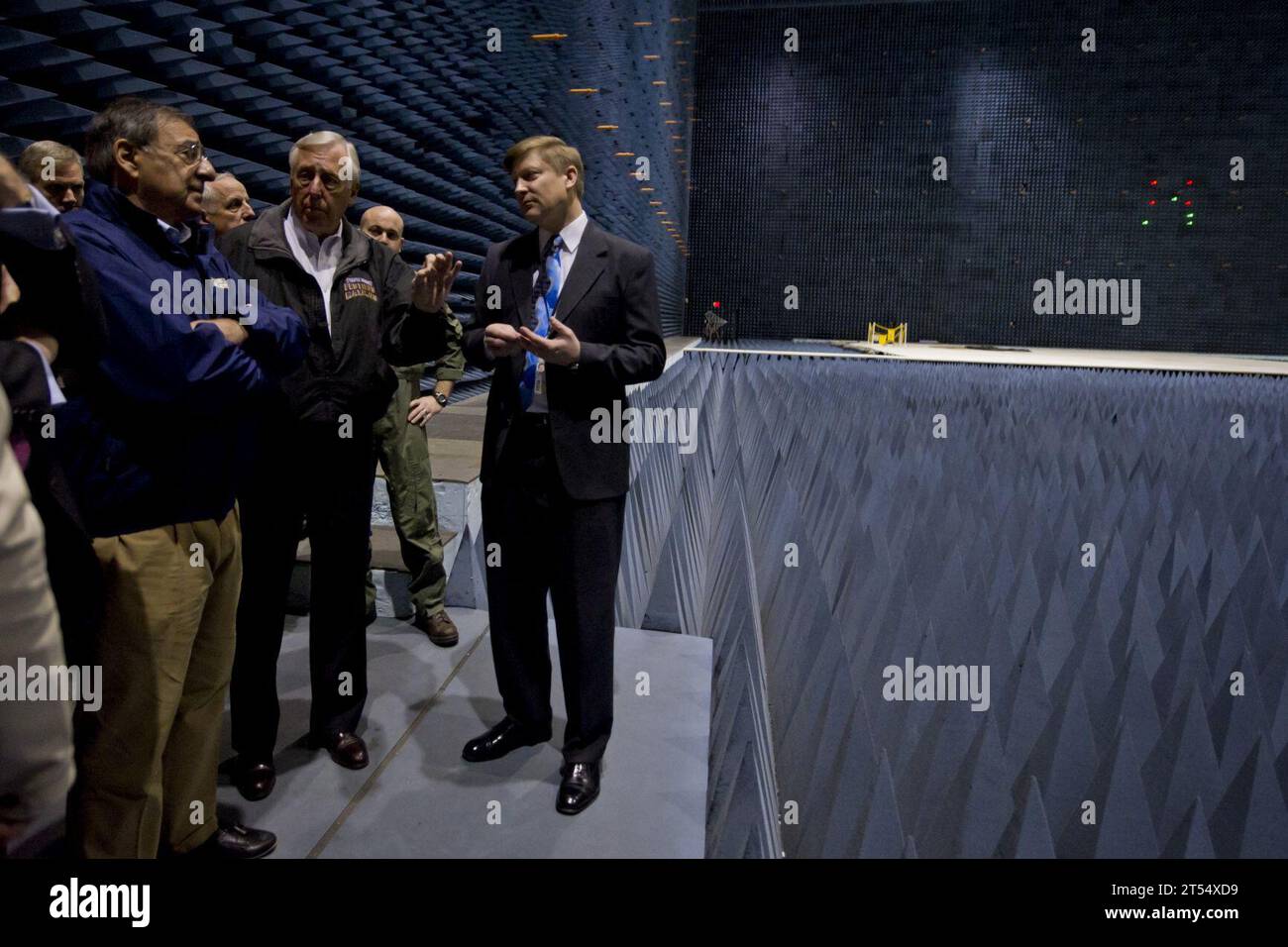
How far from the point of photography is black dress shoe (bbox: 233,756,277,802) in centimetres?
149

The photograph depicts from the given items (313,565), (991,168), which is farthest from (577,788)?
(991,168)

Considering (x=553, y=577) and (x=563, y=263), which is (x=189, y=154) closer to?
(x=563, y=263)

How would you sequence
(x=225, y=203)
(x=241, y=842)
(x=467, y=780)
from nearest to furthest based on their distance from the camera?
1. (x=241, y=842)
2. (x=467, y=780)
3. (x=225, y=203)

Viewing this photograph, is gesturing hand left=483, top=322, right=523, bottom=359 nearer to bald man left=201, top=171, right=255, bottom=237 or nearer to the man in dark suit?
the man in dark suit

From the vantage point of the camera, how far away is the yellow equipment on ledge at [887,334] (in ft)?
46.7

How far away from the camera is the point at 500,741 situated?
1670 millimetres

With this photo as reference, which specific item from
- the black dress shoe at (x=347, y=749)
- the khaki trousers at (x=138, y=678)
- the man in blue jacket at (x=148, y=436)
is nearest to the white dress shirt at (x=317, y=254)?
the man in blue jacket at (x=148, y=436)

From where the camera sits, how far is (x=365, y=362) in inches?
60.3

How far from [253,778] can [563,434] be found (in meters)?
0.89

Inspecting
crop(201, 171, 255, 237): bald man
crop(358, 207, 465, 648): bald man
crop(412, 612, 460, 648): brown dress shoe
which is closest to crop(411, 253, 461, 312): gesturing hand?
crop(201, 171, 255, 237): bald man

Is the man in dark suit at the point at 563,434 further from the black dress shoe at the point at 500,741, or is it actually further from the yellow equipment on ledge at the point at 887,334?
the yellow equipment on ledge at the point at 887,334

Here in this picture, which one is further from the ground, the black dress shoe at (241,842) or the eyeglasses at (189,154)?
the eyeglasses at (189,154)

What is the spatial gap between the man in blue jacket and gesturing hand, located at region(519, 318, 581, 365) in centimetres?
41
